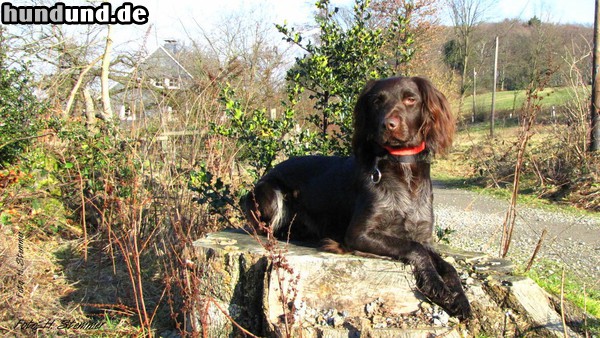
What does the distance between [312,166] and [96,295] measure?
6.85 ft

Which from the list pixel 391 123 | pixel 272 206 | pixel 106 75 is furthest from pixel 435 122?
pixel 106 75

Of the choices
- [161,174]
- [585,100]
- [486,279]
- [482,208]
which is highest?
[585,100]

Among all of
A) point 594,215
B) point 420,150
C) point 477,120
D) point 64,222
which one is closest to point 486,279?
point 420,150

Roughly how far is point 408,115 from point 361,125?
35 centimetres

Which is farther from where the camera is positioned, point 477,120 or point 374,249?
point 477,120

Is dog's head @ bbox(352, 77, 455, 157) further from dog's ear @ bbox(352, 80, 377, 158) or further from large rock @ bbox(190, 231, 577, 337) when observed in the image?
large rock @ bbox(190, 231, 577, 337)

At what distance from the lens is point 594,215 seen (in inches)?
362

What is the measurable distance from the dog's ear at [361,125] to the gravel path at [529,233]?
1894 millimetres

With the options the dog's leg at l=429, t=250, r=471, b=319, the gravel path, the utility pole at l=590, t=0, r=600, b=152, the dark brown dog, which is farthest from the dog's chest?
the utility pole at l=590, t=0, r=600, b=152

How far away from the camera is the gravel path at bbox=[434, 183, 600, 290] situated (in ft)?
20.1

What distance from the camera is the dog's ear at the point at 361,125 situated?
139 inches

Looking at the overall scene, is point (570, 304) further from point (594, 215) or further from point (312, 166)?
point (594, 215)

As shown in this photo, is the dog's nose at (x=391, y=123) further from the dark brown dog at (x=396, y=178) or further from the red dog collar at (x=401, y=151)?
the red dog collar at (x=401, y=151)

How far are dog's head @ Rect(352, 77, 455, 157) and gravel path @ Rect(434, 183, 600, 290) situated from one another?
173cm
